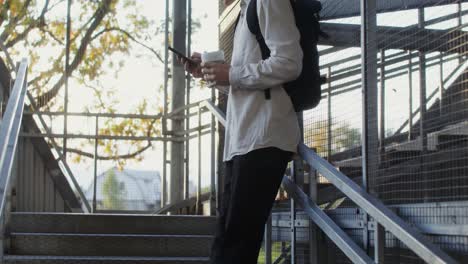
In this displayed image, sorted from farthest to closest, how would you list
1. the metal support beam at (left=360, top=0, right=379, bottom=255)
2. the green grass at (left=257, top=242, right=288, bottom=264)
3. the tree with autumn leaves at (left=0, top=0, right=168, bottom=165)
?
the tree with autumn leaves at (left=0, top=0, right=168, bottom=165)
the green grass at (left=257, top=242, right=288, bottom=264)
the metal support beam at (left=360, top=0, right=379, bottom=255)

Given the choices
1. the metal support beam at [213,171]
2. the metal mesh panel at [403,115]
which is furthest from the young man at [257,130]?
the metal support beam at [213,171]

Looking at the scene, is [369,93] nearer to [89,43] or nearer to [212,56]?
[212,56]

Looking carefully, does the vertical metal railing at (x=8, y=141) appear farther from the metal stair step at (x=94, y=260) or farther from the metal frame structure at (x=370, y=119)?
the metal stair step at (x=94, y=260)

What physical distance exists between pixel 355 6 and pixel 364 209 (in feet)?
4.00

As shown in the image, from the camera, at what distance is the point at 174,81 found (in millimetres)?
8195

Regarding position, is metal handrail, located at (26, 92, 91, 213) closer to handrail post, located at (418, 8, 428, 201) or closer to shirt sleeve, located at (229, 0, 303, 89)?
handrail post, located at (418, 8, 428, 201)

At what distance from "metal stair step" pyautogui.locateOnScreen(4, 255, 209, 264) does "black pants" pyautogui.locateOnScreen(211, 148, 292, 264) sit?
200 cm

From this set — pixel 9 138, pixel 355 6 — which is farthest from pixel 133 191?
pixel 355 6

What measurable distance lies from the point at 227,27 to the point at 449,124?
2373mm

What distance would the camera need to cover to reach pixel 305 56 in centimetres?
284

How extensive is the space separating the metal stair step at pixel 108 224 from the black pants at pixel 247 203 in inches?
105

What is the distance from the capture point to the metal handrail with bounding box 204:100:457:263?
227 centimetres

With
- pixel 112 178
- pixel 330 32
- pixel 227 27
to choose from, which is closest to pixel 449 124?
pixel 330 32

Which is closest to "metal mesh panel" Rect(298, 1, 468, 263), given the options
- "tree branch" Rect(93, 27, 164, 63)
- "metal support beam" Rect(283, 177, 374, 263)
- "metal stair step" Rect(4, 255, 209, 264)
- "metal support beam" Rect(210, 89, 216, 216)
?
"metal support beam" Rect(283, 177, 374, 263)
